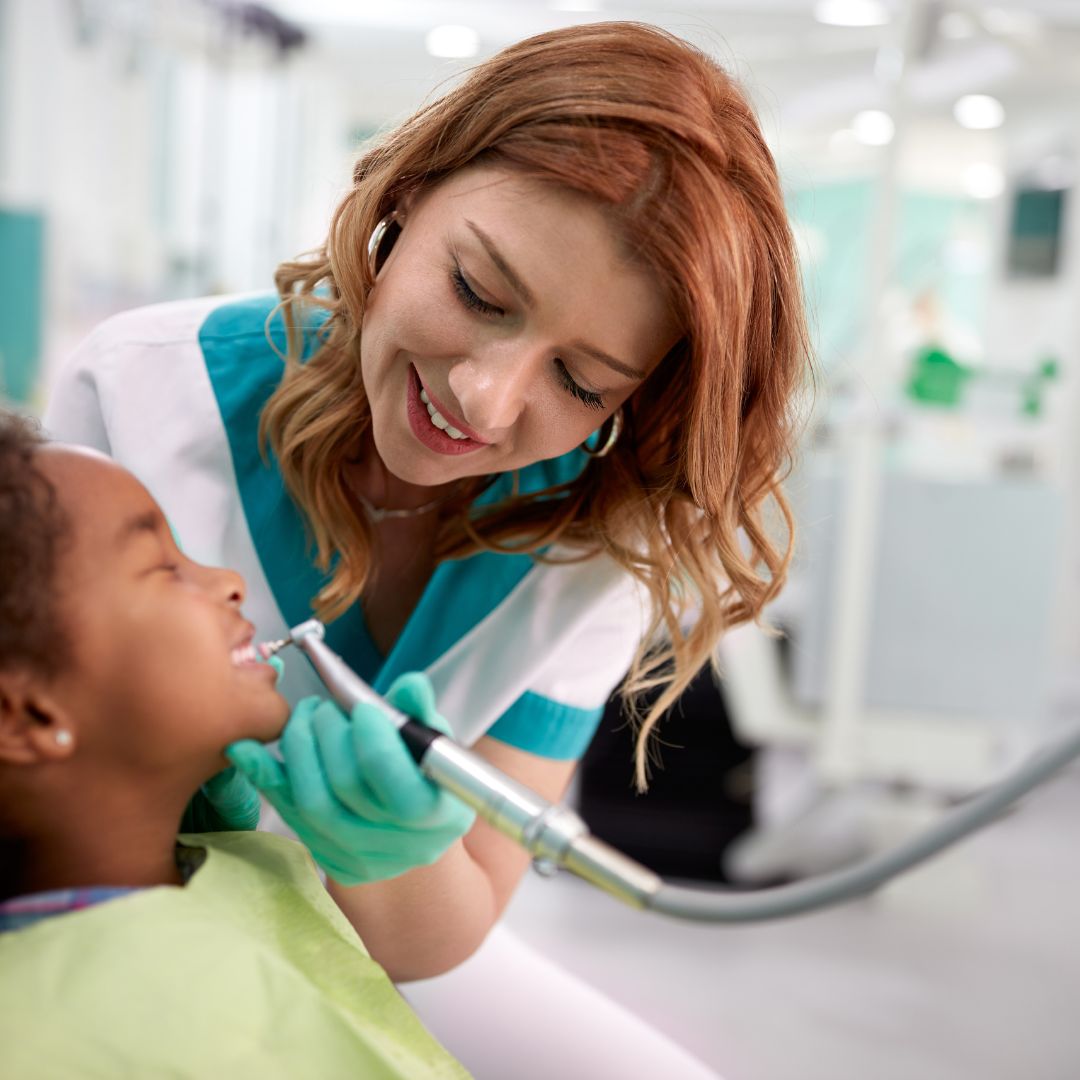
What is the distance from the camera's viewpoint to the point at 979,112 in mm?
3373

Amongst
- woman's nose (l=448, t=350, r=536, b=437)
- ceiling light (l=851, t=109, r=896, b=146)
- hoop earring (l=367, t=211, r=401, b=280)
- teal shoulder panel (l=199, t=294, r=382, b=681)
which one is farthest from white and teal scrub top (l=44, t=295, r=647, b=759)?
ceiling light (l=851, t=109, r=896, b=146)

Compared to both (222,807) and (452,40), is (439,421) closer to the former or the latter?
(222,807)

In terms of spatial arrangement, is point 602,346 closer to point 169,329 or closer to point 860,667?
point 169,329

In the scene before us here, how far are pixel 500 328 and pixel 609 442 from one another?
0.23 meters

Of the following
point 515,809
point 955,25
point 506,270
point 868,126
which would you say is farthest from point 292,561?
point 868,126

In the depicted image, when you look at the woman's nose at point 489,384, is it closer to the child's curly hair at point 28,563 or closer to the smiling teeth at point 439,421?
the smiling teeth at point 439,421

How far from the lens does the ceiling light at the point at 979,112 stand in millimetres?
3270

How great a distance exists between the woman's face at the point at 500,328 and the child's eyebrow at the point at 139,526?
221 mm

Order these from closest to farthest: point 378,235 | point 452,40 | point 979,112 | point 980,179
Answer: point 378,235 → point 979,112 → point 980,179 → point 452,40

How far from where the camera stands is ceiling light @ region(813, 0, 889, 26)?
10.7 ft

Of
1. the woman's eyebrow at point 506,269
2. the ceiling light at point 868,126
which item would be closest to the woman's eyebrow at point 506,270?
the woman's eyebrow at point 506,269

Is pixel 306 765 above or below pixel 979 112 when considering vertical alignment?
below

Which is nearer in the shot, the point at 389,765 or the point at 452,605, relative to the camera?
the point at 389,765

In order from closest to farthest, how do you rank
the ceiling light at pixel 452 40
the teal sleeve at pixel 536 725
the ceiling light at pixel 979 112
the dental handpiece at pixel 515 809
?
the dental handpiece at pixel 515 809 < the teal sleeve at pixel 536 725 < the ceiling light at pixel 979 112 < the ceiling light at pixel 452 40
